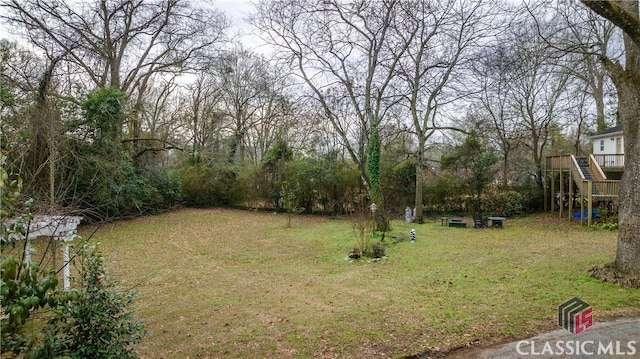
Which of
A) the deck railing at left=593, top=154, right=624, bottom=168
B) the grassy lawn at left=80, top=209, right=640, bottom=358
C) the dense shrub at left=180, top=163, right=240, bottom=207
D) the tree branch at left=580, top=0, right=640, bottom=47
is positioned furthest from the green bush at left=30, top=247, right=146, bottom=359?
the deck railing at left=593, top=154, right=624, bottom=168

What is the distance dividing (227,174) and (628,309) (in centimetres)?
1650

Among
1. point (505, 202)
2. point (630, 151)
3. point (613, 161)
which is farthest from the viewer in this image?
point (613, 161)

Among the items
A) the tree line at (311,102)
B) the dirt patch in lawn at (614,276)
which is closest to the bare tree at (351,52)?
the tree line at (311,102)

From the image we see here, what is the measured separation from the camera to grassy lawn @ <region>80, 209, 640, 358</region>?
12.9 ft

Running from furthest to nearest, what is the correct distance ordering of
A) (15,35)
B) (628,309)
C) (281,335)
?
(15,35) → (628,309) → (281,335)

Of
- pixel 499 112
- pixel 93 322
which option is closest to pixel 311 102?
pixel 499 112

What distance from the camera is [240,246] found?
32.1 feet

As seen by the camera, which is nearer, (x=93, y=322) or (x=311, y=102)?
(x=93, y=322)

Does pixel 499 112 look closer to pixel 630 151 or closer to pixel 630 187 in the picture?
pixel 630 151

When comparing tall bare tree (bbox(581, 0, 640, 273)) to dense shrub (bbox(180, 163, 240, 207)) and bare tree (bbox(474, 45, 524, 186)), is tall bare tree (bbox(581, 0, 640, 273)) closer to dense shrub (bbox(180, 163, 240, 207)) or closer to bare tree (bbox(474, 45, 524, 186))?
bare tree (bbox(474, 45, 524, 186))

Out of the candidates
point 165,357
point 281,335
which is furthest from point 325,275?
point 165,357

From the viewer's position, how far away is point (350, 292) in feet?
18.4

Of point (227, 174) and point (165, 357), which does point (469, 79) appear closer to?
point (227, 174)

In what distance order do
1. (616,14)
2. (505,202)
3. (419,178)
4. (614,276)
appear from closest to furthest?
(616,14), (614,276), (419,178), (505,202)
